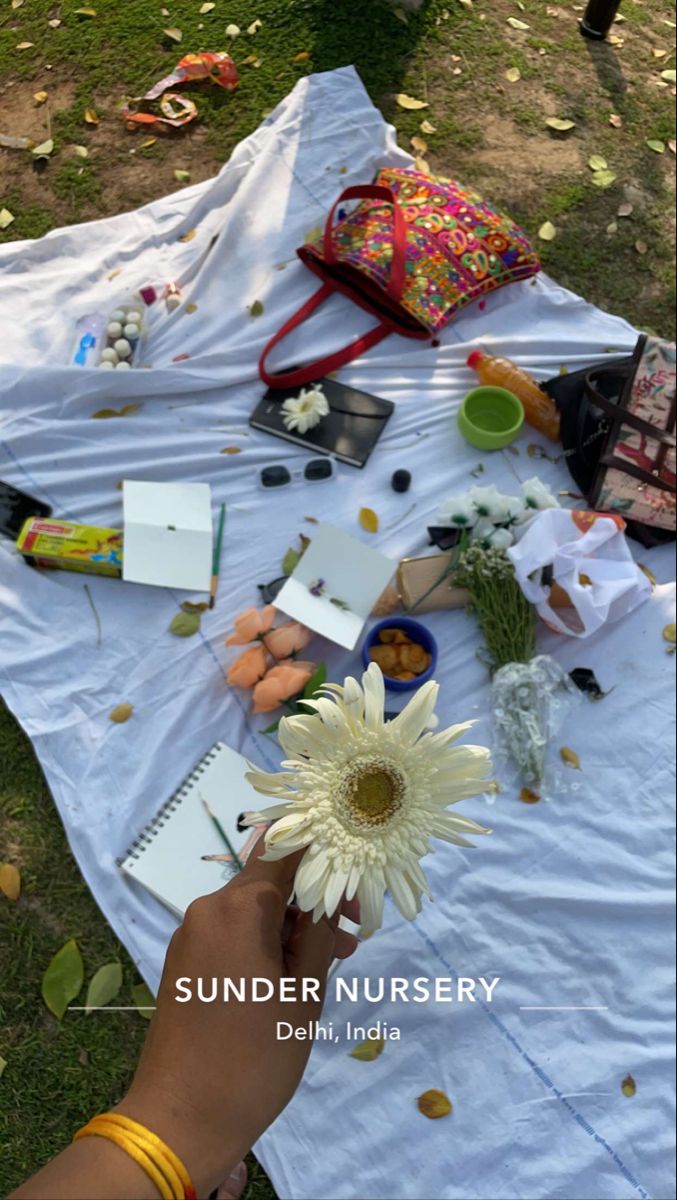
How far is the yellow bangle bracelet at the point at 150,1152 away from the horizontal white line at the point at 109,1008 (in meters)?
1.15

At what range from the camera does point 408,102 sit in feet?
12.5

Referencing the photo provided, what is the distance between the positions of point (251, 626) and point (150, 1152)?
1.58m

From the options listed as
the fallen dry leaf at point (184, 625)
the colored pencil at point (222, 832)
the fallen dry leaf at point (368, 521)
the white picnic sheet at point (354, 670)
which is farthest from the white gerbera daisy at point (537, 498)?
the colored pencil at point (222, 832)

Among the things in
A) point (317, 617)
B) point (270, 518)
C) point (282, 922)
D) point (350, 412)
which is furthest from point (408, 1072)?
point (350, 412)

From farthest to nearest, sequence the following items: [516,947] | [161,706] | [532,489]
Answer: [532,489] → [161,706] → [516,947]

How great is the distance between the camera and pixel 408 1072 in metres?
2.19

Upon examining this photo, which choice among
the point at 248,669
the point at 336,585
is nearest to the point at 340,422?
the point at 336,585

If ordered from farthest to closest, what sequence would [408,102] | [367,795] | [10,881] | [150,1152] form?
1. [408,102]
2. [10,881]
3. [367,795]
4. [150,1152]

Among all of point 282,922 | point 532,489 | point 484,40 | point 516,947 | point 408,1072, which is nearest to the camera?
point 282,922

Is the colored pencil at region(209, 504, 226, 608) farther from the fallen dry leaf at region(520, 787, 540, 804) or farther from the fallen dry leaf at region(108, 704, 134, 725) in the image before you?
the fallen dry leaf at region(520, 787, 540, 804)

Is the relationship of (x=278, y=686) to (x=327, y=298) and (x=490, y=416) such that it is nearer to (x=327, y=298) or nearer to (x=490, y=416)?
(x=490, y=416)

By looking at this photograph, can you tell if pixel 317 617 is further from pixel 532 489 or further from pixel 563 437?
pixel 563 437

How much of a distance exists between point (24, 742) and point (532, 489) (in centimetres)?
189

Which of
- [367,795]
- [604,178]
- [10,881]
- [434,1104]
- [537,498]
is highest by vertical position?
[604,178]
